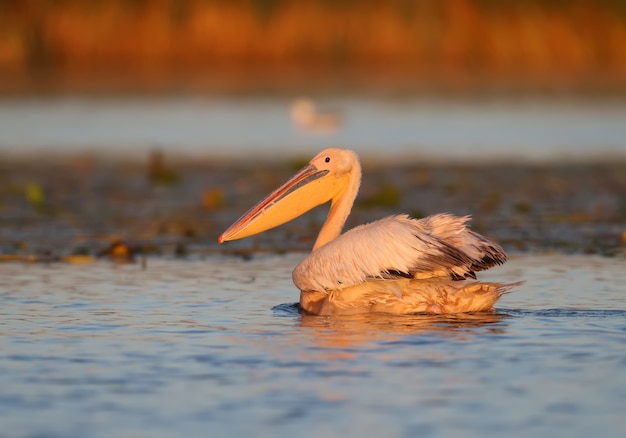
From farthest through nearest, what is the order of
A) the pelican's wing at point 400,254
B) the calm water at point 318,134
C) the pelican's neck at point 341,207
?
1. the calm water at point 318,134
2. the pelican's neck at point 341,207
3. the pelican's wing at point 400,254

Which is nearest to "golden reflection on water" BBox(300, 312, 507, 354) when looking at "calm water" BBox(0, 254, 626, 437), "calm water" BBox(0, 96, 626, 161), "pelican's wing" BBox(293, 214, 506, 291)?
"calm water" BBox(0, 254, 626, 437)

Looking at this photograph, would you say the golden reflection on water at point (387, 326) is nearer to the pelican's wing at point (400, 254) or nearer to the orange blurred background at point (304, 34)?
the pelican's wing at point (400, 254)

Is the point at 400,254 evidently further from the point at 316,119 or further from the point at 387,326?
the point at 316,119

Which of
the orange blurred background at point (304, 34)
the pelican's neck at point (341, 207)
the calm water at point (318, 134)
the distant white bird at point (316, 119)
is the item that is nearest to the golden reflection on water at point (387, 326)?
the pelican's neck at point (341, 207)

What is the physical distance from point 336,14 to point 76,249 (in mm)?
28658

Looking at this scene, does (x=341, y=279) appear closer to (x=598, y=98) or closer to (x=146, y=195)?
(x=146, y=195)

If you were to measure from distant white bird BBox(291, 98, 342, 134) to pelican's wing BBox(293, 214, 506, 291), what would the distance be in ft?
62.5

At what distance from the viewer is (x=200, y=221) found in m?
11.9

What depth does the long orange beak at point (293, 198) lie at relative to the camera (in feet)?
27.1

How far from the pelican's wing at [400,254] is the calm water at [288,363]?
0.25 metres

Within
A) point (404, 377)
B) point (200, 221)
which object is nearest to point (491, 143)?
point (200, 221)

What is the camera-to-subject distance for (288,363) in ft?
20.2

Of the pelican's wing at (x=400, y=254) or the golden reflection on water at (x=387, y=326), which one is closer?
the golden reflection on water at (x=387, y=326)

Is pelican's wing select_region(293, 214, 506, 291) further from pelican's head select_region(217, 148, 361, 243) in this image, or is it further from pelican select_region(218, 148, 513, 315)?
pelican's head select_region(217, 148, 361, 243)
